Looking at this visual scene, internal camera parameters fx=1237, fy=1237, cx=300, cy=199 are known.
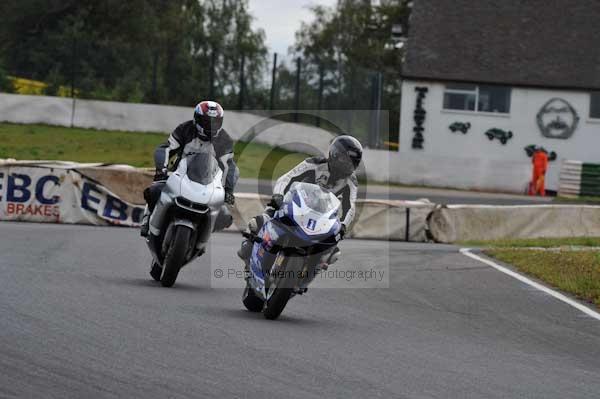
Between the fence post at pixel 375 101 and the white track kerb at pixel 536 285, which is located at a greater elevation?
the fence post at pixel 375 101

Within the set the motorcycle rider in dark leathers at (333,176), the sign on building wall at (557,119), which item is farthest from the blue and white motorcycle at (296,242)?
the sign on building wall at (557,119)

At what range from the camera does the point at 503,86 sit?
45.3 meters

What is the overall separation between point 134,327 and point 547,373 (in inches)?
111

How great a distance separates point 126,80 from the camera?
39.9 meters

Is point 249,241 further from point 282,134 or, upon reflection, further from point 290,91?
point 290,91

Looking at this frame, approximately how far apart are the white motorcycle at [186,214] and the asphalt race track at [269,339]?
0.34 metres

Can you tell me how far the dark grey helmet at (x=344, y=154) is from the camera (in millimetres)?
9820

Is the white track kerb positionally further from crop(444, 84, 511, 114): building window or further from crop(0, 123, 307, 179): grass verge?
crop(444, 84, 511, 114): building window

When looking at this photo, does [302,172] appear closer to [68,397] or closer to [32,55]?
[68,397]

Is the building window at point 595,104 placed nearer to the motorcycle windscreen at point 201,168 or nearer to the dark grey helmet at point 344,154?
the motorcycle windscreen at point 201,168

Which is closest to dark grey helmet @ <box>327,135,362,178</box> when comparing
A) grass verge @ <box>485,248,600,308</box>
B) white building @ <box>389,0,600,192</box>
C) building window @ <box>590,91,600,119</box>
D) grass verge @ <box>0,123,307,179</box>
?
grass verge @ <box>485,248,600,308</box>

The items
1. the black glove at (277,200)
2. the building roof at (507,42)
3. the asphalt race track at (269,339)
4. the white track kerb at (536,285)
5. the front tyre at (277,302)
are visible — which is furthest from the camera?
the building roof at (507,42)

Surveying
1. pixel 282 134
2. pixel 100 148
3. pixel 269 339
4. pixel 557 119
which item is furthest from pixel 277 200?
pixel 557 119

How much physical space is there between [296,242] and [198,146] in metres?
2.53
